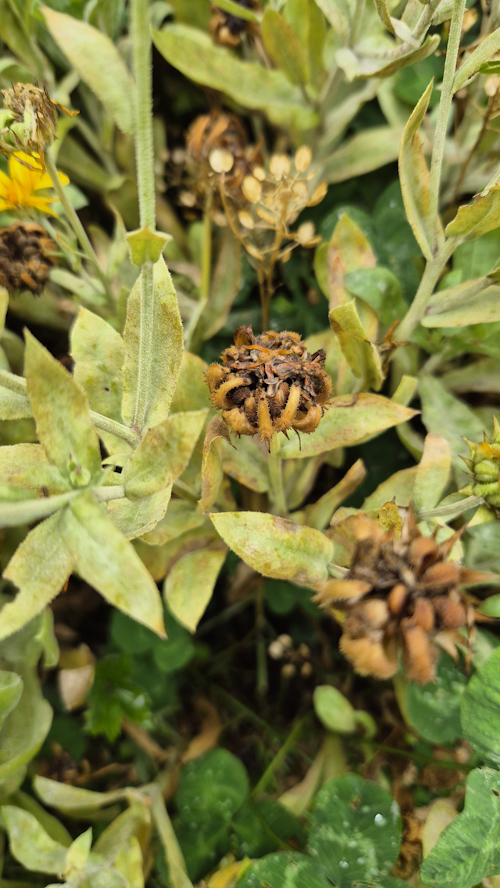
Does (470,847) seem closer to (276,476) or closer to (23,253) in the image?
(276,476)

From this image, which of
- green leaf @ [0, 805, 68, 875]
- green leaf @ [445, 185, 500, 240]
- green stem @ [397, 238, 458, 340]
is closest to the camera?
green leaf @ [445, 185, 500, 240]

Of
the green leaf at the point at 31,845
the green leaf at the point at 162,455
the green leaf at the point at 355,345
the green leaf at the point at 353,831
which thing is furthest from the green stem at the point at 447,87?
the green leaf at the point at 31,845

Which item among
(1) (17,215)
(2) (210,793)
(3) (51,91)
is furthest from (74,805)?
(3) (51,91)

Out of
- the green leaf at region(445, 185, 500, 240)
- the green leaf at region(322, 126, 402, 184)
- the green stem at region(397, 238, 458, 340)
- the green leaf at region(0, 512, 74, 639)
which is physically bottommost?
the green leaf at region(0, 512, 74, 639)

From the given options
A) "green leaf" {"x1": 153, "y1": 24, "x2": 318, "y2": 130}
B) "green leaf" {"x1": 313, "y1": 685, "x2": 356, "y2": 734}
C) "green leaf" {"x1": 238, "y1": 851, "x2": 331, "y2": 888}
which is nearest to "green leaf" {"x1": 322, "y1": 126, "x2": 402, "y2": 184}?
"green leaf" {"x1": 153, "y1": 24, "x2": 318, "y2": 130}

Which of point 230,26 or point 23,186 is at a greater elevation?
point 230,26

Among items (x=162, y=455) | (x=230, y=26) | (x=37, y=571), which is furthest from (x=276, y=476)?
A: (x=230, y=26)

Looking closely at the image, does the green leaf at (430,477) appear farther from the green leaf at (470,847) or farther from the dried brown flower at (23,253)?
the dried brown flower at (23,253)

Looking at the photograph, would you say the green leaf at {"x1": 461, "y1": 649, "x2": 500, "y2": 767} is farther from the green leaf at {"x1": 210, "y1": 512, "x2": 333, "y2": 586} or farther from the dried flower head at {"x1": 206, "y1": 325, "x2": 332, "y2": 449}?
the dried flower head at {"x1": 206, "y1": 325, "x2": 332, "y2": 449}
